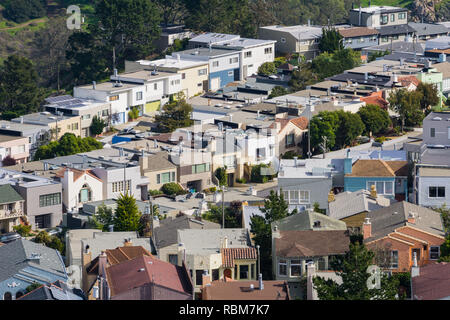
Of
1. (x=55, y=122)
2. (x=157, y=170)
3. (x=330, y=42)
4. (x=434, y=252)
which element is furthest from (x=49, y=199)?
(x=330, y=42)

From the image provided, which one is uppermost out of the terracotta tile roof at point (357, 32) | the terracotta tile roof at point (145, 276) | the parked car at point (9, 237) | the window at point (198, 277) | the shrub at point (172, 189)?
the terracotta tile roof at point (357, 32)

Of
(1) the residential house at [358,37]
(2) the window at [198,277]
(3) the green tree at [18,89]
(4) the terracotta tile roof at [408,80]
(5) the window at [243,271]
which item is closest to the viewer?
(2) the window at [198,277]

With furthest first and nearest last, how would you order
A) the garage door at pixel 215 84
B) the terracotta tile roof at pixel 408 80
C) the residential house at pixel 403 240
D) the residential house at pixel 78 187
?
the garage door at pixel 215 84, the terracotta tile roof at pixel 408 80, the residential house at pixel 78 187, the residential house at pixel 403 240

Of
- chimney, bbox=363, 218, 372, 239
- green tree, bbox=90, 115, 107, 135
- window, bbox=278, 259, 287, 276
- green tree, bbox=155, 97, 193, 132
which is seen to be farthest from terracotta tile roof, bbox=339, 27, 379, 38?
window, bbox=278, 259, 287, 276

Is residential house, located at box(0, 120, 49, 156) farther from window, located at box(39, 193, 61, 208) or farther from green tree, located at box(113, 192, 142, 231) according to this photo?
green tree, located at box(113, 192, 142, 231)

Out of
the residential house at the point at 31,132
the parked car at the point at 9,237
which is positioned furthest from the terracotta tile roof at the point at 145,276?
the residential house at the point at 31,132

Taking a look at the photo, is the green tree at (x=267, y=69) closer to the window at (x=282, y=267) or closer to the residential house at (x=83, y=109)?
the residential house at (x=83, y=109)

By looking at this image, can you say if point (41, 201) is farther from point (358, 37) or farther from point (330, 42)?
point (358, 37)
